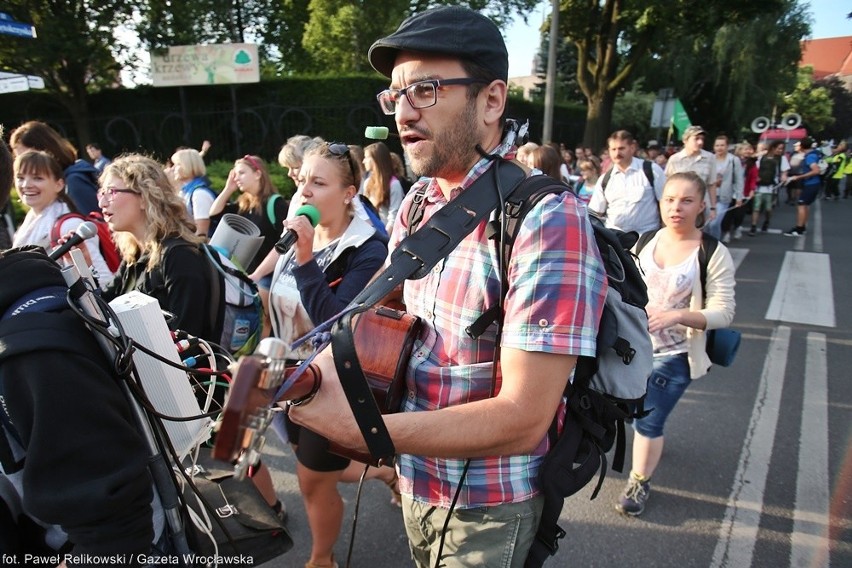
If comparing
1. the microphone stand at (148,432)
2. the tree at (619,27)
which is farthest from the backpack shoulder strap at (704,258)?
the tree at (619,27)

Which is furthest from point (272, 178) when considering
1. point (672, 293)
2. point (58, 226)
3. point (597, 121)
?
point (597, 121)

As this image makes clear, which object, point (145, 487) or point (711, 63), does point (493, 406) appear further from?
point (711, 63)

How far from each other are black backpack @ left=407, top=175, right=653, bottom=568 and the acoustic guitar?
46 cm

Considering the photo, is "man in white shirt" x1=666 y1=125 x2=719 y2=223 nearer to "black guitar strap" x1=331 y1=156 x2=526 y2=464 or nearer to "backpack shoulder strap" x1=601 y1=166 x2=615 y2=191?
"backpack shoulder strap" x1=601 y1=166 x2=615 y2=191

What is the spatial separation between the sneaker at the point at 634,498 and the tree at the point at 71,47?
1680cm

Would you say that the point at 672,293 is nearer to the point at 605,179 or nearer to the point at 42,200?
the point at 605,179

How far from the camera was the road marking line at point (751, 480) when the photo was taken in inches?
107

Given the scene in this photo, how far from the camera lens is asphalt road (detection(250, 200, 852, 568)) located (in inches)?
108

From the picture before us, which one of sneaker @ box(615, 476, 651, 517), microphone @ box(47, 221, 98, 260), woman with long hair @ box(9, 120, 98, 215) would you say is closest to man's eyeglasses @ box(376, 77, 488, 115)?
microphone @ box(47, 221, 98, 260)

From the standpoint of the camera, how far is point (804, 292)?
A: 7234mm

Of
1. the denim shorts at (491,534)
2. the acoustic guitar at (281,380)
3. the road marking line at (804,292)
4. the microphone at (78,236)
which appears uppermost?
the microphone at (78,236)

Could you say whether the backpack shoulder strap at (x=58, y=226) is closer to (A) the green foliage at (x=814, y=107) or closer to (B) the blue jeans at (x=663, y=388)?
(B) the blue jeans at (x=663, y=388)

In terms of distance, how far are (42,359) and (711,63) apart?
29.2 m

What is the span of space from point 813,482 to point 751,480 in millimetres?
350
